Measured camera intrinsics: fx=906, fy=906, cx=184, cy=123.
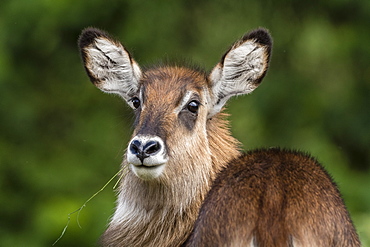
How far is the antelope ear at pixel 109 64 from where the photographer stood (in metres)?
6.99

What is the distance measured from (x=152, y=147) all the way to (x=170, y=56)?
6103 millimetres

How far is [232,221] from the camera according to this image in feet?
16.0

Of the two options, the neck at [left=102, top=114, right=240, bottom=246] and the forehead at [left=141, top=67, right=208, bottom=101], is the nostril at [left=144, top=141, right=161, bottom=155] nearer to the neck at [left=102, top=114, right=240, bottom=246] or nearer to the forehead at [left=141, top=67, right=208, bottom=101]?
A: the neck at [left=102, top=114, right=240, bottom=246]

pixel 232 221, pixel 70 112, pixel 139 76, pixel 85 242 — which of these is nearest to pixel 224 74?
pixel 139 76

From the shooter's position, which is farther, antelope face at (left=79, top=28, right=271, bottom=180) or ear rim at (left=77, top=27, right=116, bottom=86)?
ear rim at (left=77, top=27, right=116, bottom=86)

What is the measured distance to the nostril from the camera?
19.7 feet

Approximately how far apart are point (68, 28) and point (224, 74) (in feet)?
19.8

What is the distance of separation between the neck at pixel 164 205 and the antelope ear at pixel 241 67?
1.24 ft

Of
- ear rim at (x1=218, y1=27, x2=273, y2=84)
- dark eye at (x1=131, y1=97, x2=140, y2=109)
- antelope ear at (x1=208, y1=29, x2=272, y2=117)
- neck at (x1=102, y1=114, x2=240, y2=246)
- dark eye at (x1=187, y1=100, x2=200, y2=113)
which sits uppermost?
ear rim at (x1=218, y1=27, x2=273, y2=84)

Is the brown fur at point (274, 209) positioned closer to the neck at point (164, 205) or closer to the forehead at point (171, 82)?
the neck at point (164, 205)

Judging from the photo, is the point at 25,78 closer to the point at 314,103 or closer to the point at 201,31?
the point at 201,31

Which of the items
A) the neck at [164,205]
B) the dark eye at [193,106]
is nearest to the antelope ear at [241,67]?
the dark eye at [193,106]

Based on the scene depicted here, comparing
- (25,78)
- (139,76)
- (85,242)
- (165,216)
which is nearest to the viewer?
(165,216)

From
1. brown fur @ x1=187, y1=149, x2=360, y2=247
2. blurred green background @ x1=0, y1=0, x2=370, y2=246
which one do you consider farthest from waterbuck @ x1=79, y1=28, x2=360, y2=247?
blurred green background @ x1=0, y1=0, x2=370, y2=246
